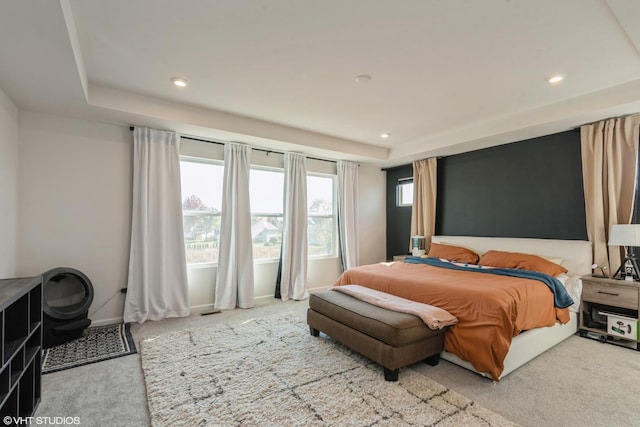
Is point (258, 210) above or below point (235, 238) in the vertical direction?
above

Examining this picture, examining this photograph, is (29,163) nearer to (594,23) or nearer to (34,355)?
(34,355)

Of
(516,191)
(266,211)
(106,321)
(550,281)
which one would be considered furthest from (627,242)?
Answer: (106,321)

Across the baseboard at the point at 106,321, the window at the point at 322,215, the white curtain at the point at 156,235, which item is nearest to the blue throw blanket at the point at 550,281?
the window at the point at 322,215

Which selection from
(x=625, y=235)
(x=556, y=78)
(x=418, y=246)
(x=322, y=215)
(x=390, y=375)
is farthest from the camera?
(x=322, y=215)

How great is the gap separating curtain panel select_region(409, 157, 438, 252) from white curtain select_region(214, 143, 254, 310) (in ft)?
9.88

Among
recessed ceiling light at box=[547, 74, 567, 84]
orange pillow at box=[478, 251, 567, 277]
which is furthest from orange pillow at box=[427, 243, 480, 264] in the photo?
recessed ceiling light at box=[547, 74, 567, 84]

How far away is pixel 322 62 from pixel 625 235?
134 inches

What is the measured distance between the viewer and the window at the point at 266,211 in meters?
4.88

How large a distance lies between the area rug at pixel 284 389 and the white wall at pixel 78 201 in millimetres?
1170

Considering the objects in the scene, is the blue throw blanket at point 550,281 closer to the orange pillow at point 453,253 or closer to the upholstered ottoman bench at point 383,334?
the orange pillow at point 453,253

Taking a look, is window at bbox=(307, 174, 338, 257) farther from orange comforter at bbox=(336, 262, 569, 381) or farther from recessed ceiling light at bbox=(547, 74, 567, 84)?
recessed ceiling light at bbox=(547, 74, 567, 84)

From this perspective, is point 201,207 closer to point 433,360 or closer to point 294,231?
point 294,231

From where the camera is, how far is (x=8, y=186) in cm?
292

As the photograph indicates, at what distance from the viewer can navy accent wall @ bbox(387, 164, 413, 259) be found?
602 centimetres
